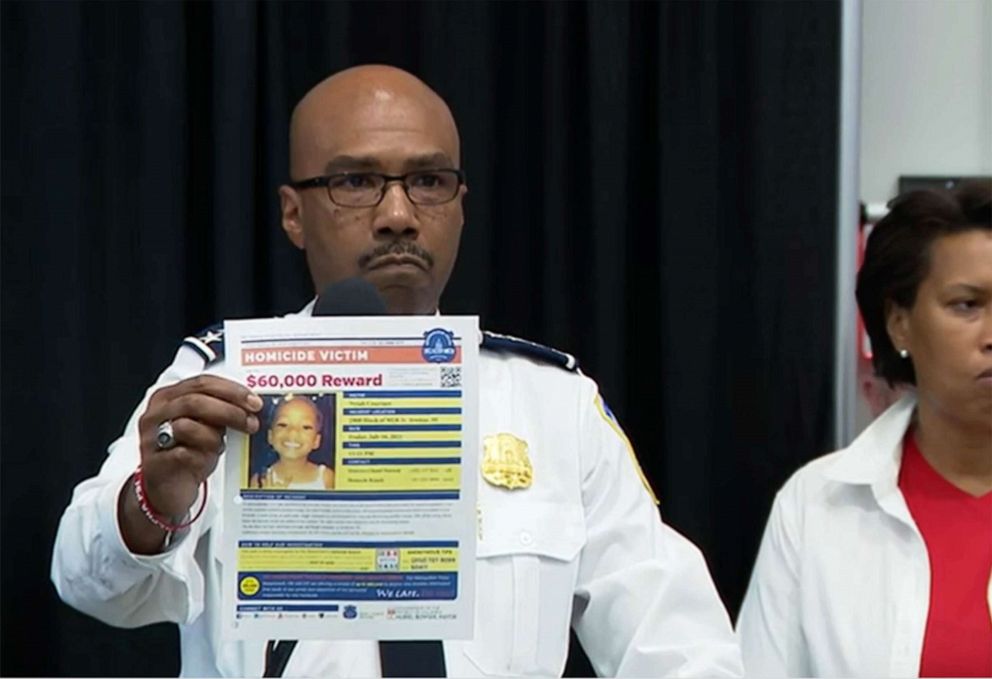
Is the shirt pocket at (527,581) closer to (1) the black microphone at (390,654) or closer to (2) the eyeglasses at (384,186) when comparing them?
(1) the black microphone at (390,654)

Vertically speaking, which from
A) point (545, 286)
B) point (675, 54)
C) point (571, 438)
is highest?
point (675, 54)

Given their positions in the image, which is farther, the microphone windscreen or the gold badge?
the gold badge

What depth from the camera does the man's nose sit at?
157 centimetres

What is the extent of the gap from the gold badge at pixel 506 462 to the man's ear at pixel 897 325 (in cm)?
63

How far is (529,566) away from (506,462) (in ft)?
0.37

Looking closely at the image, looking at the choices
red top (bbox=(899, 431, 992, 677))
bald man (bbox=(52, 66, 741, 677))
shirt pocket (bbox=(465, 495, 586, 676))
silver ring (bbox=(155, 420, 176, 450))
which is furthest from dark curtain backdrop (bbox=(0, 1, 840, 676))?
silver ring (bbox=(155, 420, 176, 450))

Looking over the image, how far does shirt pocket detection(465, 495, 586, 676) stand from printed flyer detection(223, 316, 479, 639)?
30 centimetres

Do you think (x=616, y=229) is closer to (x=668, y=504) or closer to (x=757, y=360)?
(x=757, y=360)

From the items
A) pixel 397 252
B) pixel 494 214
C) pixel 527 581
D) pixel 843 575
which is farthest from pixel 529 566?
pixel 494 214

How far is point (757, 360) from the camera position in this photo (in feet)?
6.68

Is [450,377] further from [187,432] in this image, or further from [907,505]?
[907,505]

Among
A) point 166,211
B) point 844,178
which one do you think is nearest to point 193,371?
point 166,211

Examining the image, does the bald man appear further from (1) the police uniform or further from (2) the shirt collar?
(2) the shirt collar

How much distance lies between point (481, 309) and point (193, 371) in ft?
2.00
